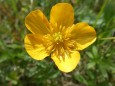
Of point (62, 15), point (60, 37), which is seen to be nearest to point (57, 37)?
point (60, 37)

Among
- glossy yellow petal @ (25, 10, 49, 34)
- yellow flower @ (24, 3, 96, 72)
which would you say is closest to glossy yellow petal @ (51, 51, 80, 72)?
yellow flower @ (24, 3, 96, 72)

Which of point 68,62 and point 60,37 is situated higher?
point 60,37

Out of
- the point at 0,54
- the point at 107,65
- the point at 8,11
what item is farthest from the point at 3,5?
the point at 107,65

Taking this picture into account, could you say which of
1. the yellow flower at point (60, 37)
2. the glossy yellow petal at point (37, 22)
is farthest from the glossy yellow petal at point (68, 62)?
the glossy yellow petal at point (37, 22)

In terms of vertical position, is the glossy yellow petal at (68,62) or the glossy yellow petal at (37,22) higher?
the glossy yellow petal at (37,22)

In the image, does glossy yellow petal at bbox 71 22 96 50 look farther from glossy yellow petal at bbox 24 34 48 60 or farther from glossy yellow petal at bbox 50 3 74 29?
glossy yellow petal at bbox 24 34 48 60

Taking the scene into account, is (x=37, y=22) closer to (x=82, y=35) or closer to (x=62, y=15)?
(x=62, y=15)

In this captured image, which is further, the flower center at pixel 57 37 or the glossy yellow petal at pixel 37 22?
the flower center at pixel 57 37

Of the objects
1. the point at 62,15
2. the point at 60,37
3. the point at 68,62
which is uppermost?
the point at 62,15

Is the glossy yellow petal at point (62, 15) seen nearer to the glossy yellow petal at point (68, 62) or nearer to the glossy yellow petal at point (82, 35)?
the glossy yellow petal at point (82, 35)
